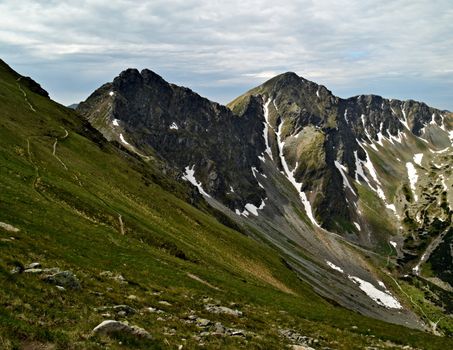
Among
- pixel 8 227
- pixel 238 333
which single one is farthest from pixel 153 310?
pixel 8 227

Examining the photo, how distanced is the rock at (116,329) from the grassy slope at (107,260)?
22.3 inches

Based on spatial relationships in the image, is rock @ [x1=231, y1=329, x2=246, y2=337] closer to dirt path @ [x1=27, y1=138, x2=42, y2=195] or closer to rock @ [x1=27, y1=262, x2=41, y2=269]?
rock @ [x1=27, y1=262, x2=41, y2=269]

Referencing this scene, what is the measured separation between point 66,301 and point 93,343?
5807 millimetres

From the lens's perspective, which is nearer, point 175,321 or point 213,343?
point 213,343

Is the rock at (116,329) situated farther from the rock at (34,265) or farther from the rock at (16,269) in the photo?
the rock at (34,265)

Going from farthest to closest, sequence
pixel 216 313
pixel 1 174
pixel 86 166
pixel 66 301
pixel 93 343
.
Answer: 1. pixel 86 166
2. pixel 1 174
3. pixel 216 313
4. pixel 66 301
5. pixel 93 343

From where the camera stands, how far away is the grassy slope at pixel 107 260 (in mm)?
18422

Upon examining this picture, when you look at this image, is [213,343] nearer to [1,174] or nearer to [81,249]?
[81,249]

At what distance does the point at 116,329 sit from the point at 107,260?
20688 mm

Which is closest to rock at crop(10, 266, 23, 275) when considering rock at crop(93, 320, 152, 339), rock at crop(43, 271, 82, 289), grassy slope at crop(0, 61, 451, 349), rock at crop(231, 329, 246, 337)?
grassy slope at crop(0, 61, 451, 349)

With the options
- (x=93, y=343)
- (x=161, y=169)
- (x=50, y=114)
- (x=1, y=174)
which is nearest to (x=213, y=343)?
(x=93, y=343)

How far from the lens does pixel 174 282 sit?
1490 inches

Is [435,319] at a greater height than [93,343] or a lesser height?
lesser

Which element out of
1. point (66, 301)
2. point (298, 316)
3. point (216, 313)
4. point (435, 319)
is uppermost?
point (66, 301)
